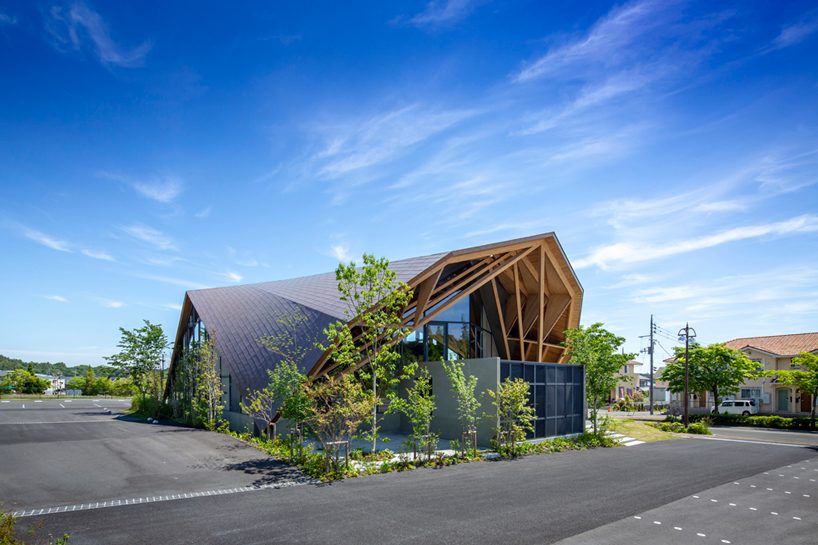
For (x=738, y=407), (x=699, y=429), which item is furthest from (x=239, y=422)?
(x=738, y=407)

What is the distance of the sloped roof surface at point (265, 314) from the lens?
63.6ft

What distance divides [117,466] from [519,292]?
18.6 metres

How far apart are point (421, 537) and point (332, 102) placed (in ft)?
39.7

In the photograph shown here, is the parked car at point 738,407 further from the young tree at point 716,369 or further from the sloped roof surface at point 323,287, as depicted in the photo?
the sloped roof surface at point 323,287

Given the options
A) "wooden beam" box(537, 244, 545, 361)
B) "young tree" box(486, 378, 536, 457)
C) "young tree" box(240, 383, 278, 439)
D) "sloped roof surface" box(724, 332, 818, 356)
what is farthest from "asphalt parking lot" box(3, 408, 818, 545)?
"sloped roof surface" box(724, 332, 818, 356)

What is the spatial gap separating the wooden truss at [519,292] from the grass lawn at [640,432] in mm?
5306

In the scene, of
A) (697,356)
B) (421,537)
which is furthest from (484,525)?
(697,356)

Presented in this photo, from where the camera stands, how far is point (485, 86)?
46.9 ft

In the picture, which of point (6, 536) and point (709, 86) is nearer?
point (6, 536)

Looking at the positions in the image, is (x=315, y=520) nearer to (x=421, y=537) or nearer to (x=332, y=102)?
(x=421, y=537)

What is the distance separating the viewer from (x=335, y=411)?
552 inches

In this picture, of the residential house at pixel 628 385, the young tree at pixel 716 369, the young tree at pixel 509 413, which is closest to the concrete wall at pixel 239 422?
the young tree at pixel 509 413

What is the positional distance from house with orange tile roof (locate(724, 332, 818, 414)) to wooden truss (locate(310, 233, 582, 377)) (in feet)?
90.7

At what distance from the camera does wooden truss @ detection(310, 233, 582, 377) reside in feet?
71.2
